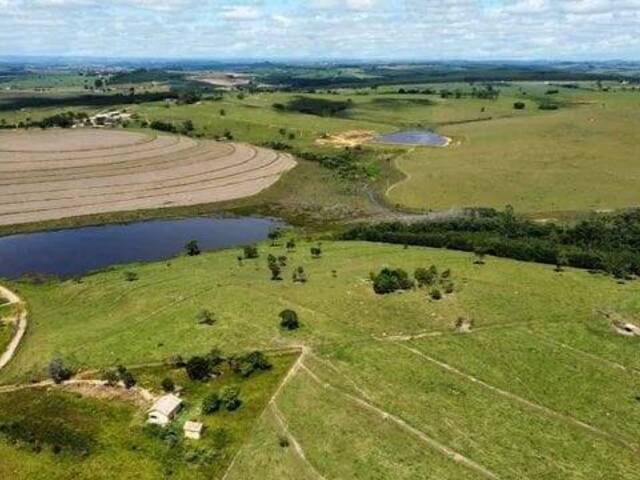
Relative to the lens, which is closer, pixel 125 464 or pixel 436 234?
pixel 125 464

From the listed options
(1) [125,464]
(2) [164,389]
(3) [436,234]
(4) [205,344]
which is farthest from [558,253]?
(1) [125,464]

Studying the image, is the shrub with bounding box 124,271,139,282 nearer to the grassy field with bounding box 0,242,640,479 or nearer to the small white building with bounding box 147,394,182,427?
the grassy field with bounding box 0,242,640,479

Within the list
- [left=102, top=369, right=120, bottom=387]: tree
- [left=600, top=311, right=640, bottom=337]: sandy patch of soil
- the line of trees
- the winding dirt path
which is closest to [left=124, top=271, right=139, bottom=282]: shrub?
[left=102, top=369, right=120, bottom=387]: tree

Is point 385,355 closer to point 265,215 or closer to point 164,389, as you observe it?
point 164,389

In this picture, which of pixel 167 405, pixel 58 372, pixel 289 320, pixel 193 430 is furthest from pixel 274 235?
pixel 193 430

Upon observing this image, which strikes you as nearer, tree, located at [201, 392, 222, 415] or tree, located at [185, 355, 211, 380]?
tree, located at [201, 392, 222, 415]

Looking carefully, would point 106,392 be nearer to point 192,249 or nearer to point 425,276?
point 425,276

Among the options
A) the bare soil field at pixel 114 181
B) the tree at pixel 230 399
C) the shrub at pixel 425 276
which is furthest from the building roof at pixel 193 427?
the bare soil field at pixel 114 181
